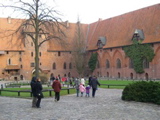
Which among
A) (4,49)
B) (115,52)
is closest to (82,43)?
(115,52)

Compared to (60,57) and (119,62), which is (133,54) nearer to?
(119,62)

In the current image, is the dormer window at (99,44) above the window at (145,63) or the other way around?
above

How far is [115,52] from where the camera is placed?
168ft

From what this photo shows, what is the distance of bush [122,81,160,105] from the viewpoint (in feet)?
48.8

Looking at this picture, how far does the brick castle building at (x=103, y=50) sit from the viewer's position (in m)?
44.1

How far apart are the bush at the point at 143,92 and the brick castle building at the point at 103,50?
2729cm

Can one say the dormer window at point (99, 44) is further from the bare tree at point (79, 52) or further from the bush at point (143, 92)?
the bush at point (143, 92)

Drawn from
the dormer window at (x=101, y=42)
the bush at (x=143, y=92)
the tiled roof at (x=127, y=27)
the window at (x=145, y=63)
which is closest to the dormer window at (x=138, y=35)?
the tiled roof at (x=127, y=27)

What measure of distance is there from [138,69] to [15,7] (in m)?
28.9

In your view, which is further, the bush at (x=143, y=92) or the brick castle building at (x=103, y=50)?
the brick castle building at (x=103, y=50)

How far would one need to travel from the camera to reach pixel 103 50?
2127 inches

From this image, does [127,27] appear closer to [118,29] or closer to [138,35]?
[118,29]

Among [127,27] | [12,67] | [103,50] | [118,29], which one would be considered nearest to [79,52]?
[103,50]

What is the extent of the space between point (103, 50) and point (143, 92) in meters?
38.8
